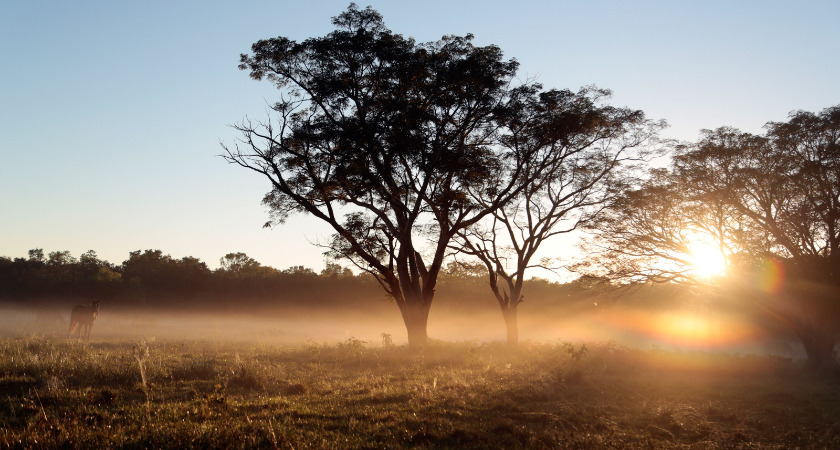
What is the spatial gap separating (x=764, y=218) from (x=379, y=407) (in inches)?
770

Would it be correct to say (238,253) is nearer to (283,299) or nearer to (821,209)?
(283,299)

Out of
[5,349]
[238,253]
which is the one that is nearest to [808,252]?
[5,349]

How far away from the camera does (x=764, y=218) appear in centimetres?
2088

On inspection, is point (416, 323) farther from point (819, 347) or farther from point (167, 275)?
point (167, 275)

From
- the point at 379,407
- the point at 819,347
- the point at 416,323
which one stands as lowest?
the point at 379,407

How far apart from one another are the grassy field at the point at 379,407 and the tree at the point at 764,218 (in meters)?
7.88

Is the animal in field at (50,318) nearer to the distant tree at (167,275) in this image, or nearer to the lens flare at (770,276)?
the distant tree at (167,275)

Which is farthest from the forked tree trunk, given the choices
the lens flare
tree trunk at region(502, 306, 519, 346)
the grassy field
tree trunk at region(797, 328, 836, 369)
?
tree trunk at region(797, 328, 836, 369)

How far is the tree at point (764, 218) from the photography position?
1959cm

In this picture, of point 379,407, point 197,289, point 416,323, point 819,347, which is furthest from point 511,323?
point 197,289

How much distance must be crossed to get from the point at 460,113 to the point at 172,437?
51.5 ft

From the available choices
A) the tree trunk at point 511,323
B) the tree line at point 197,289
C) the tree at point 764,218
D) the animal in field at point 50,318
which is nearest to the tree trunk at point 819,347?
the tree at point 764,218

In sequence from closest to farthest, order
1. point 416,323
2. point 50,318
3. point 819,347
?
point 416,323, point 819,347, point 50,318

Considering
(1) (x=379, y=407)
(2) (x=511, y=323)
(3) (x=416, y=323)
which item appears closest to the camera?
(1) (x=379, y=407)
